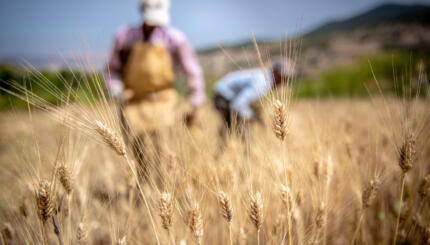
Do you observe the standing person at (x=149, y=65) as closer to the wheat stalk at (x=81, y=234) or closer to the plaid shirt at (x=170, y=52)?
the plaid shirt at (x=170, y=52)

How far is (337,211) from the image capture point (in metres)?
0.91

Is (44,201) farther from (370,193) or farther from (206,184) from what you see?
(370,193)

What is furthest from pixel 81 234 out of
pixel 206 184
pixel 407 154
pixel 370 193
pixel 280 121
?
pixel 407 154

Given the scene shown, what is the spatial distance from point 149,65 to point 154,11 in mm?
401

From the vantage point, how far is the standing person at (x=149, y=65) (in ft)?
4.54

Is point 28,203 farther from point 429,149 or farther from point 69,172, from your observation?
point 429,149

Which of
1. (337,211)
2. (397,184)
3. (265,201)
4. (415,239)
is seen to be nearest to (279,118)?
(265,201)

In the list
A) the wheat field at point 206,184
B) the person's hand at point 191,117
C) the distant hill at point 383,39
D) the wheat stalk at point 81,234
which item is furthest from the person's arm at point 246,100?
the distant hill at point 383,39

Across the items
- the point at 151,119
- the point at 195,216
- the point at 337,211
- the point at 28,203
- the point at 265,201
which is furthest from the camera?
the point at 151,119

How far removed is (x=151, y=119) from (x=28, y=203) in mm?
793

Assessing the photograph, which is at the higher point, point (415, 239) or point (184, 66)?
point (184, 66)

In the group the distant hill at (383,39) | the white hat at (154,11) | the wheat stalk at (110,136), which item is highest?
the distant hill at (383,39)

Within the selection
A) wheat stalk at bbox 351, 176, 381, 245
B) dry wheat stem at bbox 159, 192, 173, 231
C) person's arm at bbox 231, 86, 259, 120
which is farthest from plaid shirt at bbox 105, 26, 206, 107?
wheat stalk at bbox 351, 176, 381, 245

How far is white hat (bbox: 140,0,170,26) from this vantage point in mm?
1360
